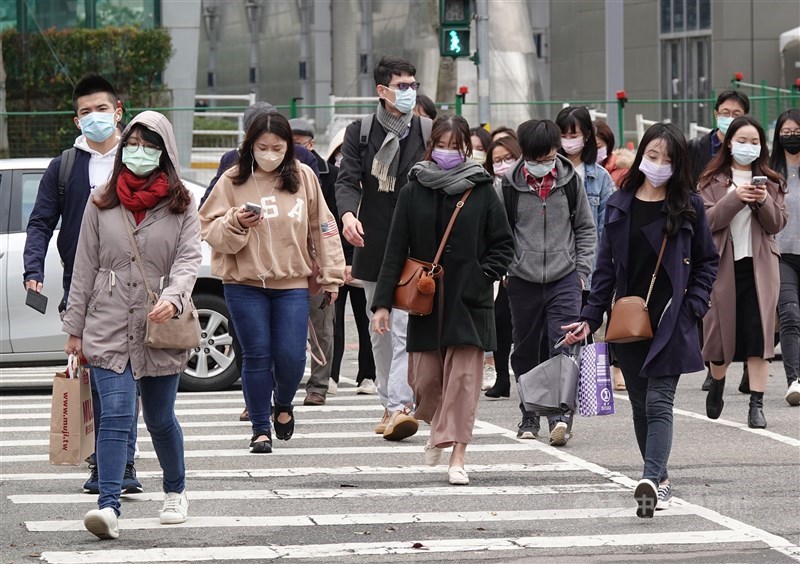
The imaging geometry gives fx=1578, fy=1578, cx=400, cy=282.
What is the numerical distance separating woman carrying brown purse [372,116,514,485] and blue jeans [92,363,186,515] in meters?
1.48

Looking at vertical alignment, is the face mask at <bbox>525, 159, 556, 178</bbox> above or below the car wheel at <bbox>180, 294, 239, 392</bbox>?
above

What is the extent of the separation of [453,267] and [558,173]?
1483 millimetres

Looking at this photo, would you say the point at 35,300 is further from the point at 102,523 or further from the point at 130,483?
the point at 102,523

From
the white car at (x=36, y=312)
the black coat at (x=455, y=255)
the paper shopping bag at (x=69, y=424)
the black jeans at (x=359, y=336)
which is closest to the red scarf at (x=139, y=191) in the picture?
the paper shopping bag at (x=69, y=424)

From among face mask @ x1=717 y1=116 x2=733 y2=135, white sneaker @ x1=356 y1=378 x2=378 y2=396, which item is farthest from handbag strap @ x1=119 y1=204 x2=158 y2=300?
white sneaker @ x1=356 y1=378 x2=378 y2=396

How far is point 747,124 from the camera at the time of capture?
31.7ft

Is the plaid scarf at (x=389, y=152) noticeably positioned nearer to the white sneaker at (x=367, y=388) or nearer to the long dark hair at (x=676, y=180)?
the long dark hair at (x=676, y=180)

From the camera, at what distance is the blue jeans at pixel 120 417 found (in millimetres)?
6840

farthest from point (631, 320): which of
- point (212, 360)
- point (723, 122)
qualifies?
point (212, 360)

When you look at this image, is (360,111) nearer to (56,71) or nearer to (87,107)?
(56,71)

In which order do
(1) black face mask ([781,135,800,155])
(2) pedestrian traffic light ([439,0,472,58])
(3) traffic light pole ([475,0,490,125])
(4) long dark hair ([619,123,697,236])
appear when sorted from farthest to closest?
(3) traffic light pole ([475,0,490,125]) → (2) pedestrian traffic light ([439,0,472,58]) → (1) black face mask ([781,135,800,155]) → (4) long dark hair ([619,123,697,236])

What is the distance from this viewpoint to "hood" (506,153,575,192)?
9.27 metres

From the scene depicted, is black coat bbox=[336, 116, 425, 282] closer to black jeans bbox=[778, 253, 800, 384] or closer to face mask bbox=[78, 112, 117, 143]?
face mask bbox=[78, 112, 117, 143]

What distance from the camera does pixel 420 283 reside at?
26.2 feet
